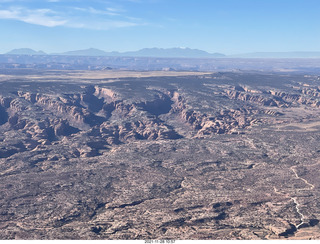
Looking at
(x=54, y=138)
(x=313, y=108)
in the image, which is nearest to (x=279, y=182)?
(x=54, y=138)

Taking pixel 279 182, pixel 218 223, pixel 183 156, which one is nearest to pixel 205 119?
pixel 183 156

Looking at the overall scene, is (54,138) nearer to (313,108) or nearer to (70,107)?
(70,107)

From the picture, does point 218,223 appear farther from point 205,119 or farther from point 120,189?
point 205,119

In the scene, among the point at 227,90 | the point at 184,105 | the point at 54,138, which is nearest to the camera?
the point at 54,138

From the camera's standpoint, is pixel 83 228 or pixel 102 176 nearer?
pixel 83 228

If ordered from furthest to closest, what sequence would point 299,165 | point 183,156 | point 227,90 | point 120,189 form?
1. point 227,90
2. point 183,156
3. point 299,165
4. point 120,189

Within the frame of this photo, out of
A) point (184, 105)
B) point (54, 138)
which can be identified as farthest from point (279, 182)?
point (184, 105)

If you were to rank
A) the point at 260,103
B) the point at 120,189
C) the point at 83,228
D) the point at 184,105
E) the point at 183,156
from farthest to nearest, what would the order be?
the point at 260,103
the point at 184,105
the point at 183,156
the point at 120,189
the point at 83,228

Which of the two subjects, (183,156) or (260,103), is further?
(260,103)

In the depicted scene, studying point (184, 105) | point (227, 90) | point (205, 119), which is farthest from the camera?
point (227, 90)
